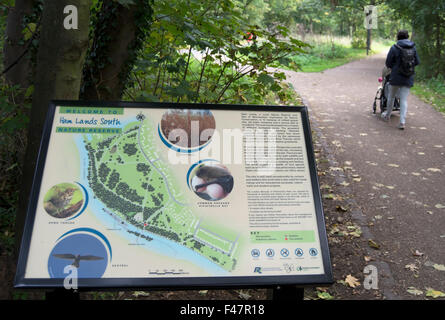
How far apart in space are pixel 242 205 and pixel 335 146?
5914mm

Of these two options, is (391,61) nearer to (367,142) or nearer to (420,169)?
(367,142)

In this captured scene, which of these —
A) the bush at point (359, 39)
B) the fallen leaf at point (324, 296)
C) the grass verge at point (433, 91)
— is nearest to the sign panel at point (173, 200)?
the fallen leaf at point (324, 296)

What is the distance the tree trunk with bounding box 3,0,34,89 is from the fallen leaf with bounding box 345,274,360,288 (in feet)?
12.5

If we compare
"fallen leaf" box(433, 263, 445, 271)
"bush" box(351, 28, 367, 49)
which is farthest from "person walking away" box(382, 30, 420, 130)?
"bush" box(351, 28, 367, 49)

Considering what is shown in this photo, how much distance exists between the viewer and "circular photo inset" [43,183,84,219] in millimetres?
2061

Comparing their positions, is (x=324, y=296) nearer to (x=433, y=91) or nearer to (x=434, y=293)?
(x=434, y=293)

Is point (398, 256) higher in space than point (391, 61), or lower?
lower

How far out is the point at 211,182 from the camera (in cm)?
223

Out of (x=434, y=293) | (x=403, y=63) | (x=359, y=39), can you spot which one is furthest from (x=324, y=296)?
(x=359, y=39)

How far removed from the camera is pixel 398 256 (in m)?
3.98

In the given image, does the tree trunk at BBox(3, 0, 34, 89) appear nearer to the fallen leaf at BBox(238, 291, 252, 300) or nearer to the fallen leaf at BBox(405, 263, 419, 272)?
the fallen leaf at BBox(238, 291, 252, 300)

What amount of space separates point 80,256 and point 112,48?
7.08ft

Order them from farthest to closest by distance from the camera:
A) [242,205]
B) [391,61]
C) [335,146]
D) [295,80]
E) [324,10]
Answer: [324,10] → [295,80] → [391,61] → [335,146] → [242,205]

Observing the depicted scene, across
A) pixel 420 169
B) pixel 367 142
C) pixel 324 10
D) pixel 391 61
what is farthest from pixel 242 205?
pixel 324 10
